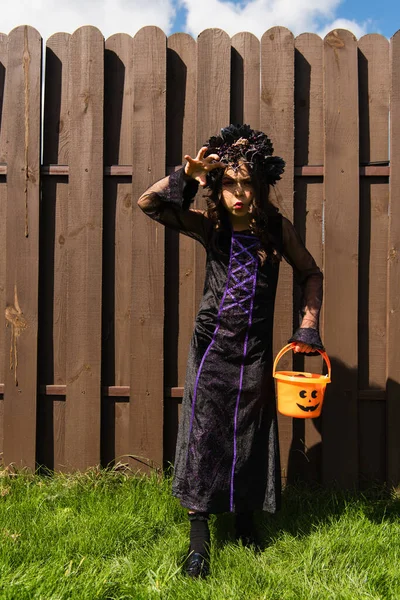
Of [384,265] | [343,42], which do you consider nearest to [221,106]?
[343,42]

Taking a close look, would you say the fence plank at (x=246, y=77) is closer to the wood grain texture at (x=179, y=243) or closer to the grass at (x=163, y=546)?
the wood grain texture at (x=179, y=243)

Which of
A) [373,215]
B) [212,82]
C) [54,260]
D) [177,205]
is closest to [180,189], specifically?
[177,205]

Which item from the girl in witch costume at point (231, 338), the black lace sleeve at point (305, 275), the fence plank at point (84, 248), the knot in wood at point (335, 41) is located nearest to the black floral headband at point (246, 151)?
the girl in witch costume at point (231, 338)

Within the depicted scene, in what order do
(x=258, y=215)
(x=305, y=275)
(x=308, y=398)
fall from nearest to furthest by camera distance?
1. (x=308, y=398)
2. (x=258, y=215)
3. (x=305, y=275)

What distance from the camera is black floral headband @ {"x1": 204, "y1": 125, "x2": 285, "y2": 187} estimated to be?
88.4 inches

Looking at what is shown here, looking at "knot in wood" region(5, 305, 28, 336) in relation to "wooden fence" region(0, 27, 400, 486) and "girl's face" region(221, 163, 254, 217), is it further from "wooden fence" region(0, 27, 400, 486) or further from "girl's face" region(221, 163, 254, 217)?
"girl's face" region(221, 163, 254, 217)

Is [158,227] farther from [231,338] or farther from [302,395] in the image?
[302,395]

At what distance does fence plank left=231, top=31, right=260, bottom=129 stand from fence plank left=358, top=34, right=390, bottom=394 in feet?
1.86

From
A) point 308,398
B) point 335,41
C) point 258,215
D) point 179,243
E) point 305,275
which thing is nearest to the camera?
point 308,398

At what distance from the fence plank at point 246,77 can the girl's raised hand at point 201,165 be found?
0.80 metres

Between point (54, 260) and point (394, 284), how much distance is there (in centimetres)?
188

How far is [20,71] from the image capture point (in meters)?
2.91

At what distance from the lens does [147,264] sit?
2893mm

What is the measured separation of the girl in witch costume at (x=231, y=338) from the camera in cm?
224
